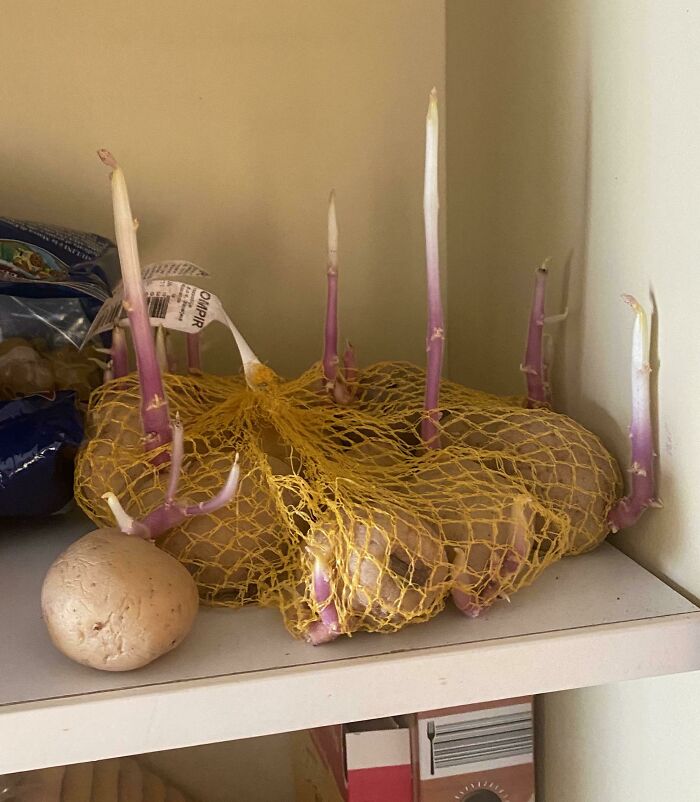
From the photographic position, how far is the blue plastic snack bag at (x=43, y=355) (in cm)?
51

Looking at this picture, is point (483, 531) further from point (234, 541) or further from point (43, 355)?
point (43, 355)

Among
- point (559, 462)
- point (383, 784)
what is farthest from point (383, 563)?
point (383, 784)

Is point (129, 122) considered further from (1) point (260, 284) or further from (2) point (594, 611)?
(2) point (594, 611)

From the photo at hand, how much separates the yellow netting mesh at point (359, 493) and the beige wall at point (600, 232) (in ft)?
0.18

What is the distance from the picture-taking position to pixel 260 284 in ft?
2.46

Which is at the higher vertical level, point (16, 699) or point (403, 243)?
point (403, 243)

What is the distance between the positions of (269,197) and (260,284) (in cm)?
8

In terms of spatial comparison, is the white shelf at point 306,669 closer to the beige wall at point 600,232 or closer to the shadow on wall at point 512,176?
the beige wall at point 600,232

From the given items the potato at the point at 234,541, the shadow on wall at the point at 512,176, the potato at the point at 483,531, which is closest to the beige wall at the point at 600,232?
the shadow on wall at the point at 512,176

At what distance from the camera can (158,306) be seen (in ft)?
1.71

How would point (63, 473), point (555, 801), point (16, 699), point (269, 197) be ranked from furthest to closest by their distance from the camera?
point (269, 197) < point (555, 801) < point (63, 473) < point (16, 699)

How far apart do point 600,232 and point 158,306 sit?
0.31m

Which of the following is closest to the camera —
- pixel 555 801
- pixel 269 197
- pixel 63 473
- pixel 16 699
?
pixel 16 699

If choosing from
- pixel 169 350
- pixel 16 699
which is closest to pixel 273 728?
pixel 16 699
